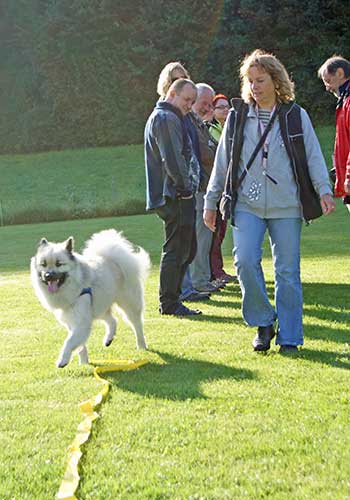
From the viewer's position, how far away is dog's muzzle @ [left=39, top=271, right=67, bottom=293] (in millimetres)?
5223

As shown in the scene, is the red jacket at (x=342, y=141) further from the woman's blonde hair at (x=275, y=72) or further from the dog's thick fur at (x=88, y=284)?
the dog's thick fur at (x=88, y=284)

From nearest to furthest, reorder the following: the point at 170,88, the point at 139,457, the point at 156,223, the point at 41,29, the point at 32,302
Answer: the point at 139,457, the point at 170,88, the point at 32,302, the point at 156,223, the point at 41,29

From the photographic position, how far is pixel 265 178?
5043 millimetres

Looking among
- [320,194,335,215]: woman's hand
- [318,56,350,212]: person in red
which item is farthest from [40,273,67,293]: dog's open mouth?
[318,56,350,212]: person in red

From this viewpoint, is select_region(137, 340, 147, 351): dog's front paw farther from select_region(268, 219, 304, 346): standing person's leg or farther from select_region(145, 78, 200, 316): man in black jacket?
select_region(145, 78, 200, 316): man in black jacket

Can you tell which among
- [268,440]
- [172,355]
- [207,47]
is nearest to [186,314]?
[172,355]

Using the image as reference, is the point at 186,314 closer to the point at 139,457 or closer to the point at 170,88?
the point at 170,88

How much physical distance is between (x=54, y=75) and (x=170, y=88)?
3087cm

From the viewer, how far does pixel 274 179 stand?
5.02 metres

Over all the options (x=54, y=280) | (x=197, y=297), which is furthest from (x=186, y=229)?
(x=54, y=280)

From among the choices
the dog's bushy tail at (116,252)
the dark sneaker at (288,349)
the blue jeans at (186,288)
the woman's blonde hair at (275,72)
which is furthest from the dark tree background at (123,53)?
the dark sneaker at (288,349)

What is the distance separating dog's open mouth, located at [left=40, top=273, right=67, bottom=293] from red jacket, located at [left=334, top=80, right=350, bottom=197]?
2410 mm

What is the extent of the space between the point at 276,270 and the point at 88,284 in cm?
131

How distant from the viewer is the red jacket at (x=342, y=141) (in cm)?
617
